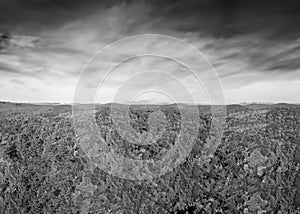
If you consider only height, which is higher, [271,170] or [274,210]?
[271,170]

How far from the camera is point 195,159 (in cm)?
2186

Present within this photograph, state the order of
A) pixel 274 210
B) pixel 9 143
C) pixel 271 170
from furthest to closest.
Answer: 1. pixel 9 143
2. pixel 271 170
3. pixel 274 210

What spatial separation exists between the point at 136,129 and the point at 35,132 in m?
8.19

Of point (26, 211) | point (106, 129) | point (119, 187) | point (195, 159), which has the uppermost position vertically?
point (106, 129)

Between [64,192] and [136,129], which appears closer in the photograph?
[64,192]

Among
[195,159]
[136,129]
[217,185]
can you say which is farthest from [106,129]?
[217,185]

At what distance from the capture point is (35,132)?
25000mm

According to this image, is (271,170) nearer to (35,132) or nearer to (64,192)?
(64,192)

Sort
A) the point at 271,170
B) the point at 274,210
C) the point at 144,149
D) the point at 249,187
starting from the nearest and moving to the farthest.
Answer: the point at 274,210
the point at 249,187
the point at 271,170
the point at 144,149

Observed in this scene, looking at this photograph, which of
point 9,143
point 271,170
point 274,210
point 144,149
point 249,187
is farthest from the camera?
point 9,143

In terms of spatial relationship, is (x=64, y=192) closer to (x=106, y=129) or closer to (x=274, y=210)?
A: (x=106, y=129)

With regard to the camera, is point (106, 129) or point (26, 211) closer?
point (26, 211)

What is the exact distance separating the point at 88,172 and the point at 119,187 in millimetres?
2410

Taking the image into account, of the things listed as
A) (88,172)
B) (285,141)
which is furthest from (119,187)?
(285,141)
